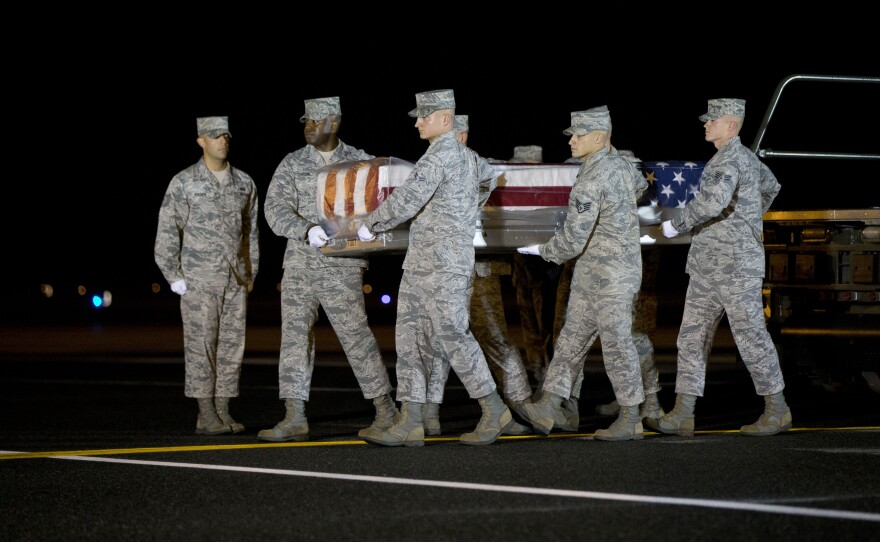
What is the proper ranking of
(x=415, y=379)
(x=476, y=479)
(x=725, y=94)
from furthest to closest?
(x=725, y=94) < (x=415, y=379) < (x=476, y=479)

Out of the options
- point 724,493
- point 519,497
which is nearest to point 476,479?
point 519,497

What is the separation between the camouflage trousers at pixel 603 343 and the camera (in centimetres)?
852

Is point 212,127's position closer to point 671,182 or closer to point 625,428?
point 671,182

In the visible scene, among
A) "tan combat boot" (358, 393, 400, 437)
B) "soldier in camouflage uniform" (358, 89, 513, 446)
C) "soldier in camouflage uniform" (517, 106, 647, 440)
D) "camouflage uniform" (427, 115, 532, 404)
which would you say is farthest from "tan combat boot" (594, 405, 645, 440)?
"tan combat boot" (358, 393, 400, 437)

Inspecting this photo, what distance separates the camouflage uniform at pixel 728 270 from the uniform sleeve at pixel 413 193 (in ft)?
5.30

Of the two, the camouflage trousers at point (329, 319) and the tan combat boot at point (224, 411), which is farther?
the tan combat boot at point (224, 411)

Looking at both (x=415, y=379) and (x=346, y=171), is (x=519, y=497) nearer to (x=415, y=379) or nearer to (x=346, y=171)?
(x=415, y=379)

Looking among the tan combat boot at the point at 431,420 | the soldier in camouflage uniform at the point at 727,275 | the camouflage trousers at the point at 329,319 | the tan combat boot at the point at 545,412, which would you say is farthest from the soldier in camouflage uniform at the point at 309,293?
the soldier in camouflage uniform at the point at 727,275

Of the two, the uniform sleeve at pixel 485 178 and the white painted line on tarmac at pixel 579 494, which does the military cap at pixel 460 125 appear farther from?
the white painted line on tarmac at pixel 579 494

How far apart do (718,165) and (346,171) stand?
222 centimetres

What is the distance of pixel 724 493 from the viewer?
6473 mm

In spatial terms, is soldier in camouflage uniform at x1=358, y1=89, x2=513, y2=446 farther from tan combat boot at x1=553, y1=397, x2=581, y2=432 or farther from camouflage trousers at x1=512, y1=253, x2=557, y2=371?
camouflage trousers at x1=512, y1=253, x2=557, y2=371

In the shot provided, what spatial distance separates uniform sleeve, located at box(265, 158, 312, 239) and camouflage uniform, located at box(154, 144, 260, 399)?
1.70 feet

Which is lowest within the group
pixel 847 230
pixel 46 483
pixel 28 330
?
pixel 28 330
